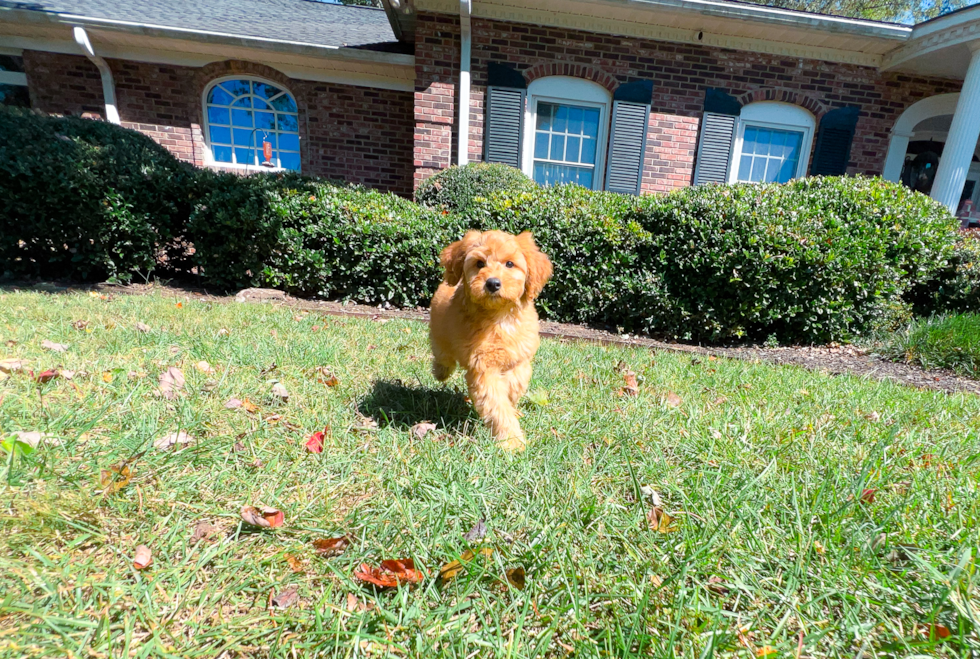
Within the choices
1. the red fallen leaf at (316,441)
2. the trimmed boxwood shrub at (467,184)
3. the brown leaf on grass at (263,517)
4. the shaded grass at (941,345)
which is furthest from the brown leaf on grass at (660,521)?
the trimmed boxwood shrub at (467,184)

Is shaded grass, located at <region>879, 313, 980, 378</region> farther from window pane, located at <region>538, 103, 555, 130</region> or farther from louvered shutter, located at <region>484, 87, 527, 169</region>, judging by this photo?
window pane, located at <region>538, 103, 555, 130</region>

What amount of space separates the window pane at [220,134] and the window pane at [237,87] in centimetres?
82

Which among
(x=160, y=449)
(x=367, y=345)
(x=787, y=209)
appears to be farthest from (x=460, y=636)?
(x=787, y=209)

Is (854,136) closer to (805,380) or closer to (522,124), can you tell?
(522,124)

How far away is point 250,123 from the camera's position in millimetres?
10172

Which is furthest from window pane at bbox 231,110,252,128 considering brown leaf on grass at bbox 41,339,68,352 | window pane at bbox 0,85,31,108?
brown leaf on grass at bbox 41,339,68,352

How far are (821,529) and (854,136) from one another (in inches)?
469

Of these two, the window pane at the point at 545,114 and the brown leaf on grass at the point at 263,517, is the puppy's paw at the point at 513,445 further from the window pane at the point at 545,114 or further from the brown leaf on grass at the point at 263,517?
the window pane at the point at 545,114

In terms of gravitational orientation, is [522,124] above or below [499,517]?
above

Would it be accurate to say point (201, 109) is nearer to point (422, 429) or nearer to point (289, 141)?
point (289, 141)

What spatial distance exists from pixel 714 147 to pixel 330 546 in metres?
Answer: 10.9

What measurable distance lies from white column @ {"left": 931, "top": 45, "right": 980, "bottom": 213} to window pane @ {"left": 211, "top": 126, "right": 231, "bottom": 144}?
15281mm

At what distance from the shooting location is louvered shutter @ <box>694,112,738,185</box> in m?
9.45

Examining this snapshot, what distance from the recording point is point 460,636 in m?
1.19
